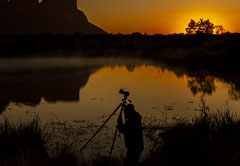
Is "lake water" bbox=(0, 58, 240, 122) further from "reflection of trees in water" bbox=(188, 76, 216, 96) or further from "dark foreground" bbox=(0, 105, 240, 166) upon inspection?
"dark foreground" bbox=(0, 105, 240, 166)

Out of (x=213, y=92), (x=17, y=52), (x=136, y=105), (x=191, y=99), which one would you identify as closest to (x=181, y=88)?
(x=213, y=92)

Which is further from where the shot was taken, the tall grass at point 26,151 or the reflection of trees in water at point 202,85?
the reflection of trees in water at point 202,85

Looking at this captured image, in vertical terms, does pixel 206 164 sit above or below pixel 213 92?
below

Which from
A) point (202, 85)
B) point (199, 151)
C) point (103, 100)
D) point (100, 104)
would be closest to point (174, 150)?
point (199, 151)

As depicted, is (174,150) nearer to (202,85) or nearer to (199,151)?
(199,151)

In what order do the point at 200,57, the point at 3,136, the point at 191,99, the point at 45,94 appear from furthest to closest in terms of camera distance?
the point at 200,57, the point at 45,94, the point at 191,99, the point at 3,136

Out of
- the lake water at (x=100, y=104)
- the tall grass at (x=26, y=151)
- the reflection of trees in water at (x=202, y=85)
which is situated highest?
the reflection of trees in water at (x=202, y=85)

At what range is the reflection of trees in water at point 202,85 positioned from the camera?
18.2 m

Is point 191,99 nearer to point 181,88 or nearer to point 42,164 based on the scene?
point 181,88

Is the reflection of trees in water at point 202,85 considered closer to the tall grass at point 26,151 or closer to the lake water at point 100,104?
the lake water at point 100,104

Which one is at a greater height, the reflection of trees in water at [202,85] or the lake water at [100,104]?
the reflection of trees in water at [202,85]

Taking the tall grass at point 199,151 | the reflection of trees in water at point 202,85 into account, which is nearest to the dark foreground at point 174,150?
the tall grass at point 199,151

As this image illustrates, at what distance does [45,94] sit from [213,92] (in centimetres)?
893

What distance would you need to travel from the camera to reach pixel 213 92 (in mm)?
17656
